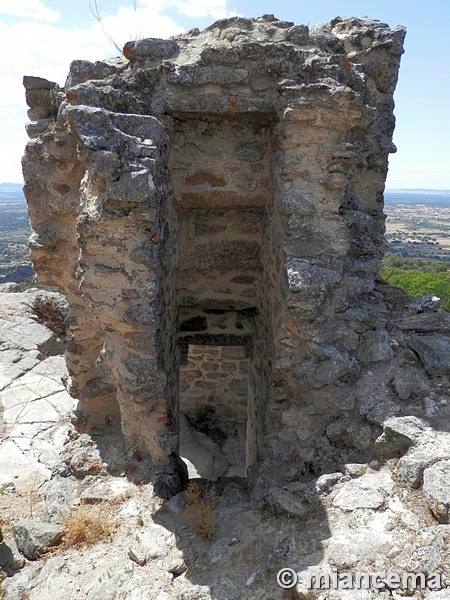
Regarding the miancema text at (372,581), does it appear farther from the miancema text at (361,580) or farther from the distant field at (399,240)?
the distant field at (399,240)

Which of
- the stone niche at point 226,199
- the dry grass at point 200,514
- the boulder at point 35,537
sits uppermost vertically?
the stone niche at point 226,199

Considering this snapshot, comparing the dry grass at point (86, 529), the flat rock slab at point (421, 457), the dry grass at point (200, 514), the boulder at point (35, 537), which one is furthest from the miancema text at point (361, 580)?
the boulder at point (35, 537)

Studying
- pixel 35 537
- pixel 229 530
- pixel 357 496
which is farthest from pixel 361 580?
pixel 35 537

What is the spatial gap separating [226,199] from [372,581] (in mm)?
3403

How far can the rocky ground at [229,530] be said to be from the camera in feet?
7.09

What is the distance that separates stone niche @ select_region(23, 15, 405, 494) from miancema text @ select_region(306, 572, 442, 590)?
1078 mm

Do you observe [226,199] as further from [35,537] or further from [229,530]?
[35,537]

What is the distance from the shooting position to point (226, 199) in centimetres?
430

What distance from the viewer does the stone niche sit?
10.4ft

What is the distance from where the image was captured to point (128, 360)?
330 centimetres

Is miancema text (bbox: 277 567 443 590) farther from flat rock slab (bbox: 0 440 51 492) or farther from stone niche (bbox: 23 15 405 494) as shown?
flat rock slab (bbox: 0 440 51 492)

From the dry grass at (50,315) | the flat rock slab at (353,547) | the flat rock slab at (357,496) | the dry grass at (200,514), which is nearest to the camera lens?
the flat rock slab at (353,547)

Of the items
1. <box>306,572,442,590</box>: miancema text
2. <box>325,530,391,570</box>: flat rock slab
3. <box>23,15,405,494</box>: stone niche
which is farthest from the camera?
<box>23,15,405,494</box>: stone niche

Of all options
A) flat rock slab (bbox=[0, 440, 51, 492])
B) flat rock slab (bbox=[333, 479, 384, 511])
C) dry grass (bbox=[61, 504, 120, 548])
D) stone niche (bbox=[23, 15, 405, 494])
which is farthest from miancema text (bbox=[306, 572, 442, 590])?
flat rock slab (bbox=[0, 440, 51, 492])
